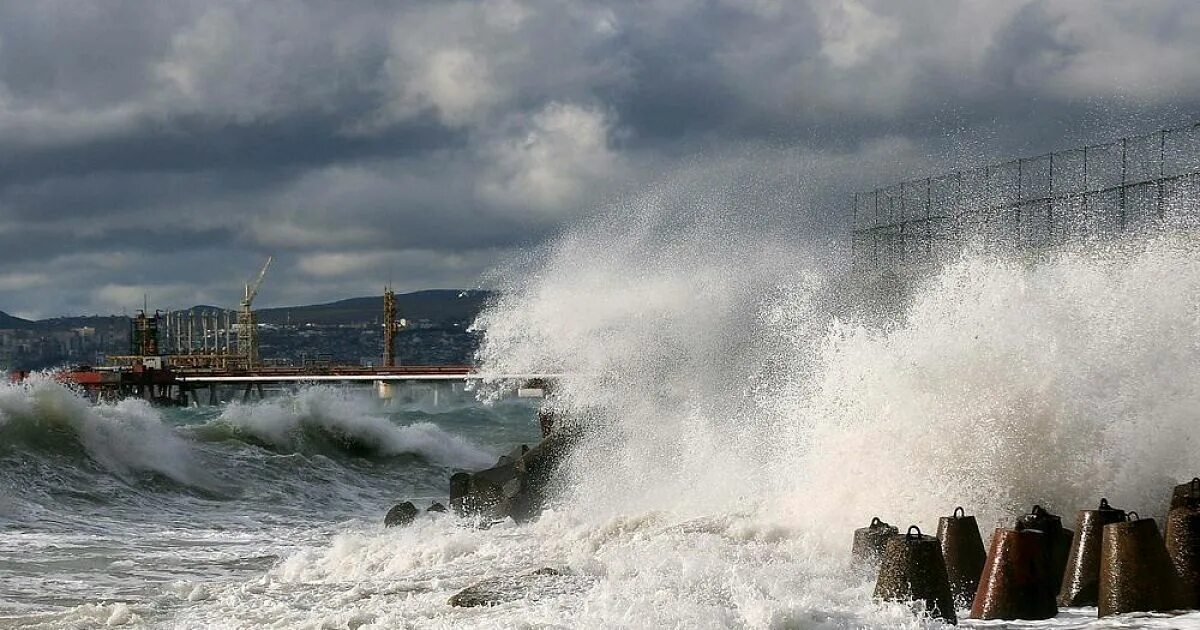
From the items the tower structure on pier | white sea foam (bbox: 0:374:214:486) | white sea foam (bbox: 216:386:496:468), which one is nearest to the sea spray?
white sea foam (bbox: 0:374:214:486)

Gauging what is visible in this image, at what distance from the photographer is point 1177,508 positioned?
11500mm

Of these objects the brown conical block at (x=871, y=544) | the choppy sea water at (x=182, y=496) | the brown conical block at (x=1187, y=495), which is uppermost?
the brown conical block at (x=1187, y=495)

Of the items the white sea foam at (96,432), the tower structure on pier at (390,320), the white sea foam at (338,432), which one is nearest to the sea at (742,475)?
the white sea foam at (96,432)

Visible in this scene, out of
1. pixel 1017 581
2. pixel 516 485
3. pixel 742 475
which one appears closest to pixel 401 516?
pixel 516 485

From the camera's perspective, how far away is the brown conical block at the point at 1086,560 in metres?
11.3

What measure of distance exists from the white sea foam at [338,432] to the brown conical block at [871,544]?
30.8m

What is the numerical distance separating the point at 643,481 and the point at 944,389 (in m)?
8.41

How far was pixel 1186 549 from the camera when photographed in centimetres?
1108

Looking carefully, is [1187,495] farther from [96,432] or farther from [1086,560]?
[96,432]

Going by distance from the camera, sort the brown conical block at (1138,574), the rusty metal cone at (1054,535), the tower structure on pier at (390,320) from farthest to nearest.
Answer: the tower structure on pier at (390,320) < the rusty metal cone at (1054,535) < the brown conical block at (1138,574)

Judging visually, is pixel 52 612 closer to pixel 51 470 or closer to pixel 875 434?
pixel 875 434

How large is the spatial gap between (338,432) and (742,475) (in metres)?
26.6

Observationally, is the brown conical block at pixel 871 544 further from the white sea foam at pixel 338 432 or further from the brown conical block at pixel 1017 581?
the white sea foam at pixel 338 432

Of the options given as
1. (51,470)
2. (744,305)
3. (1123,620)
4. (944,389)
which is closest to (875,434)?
(944,389)
